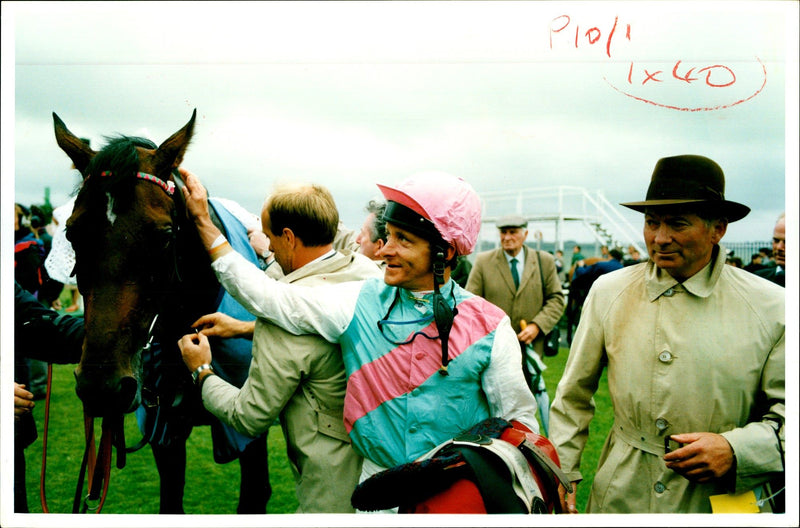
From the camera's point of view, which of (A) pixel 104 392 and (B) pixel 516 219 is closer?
(A) pixel 104 392

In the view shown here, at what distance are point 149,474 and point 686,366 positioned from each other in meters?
3.90

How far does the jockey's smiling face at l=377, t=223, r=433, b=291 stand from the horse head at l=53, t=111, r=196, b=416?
85cm

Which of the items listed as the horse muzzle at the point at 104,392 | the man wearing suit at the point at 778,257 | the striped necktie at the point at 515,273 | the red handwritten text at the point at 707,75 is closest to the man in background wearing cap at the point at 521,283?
the striped necktie at the point at 515,273

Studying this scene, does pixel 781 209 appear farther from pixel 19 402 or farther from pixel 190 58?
pixel 19 402

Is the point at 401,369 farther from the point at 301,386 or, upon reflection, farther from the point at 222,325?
the point at 222,325

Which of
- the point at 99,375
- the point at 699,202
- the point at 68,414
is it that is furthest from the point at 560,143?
the point at 68,414

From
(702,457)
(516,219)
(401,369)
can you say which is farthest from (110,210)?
(702,457)

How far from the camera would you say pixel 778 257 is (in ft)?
12.4

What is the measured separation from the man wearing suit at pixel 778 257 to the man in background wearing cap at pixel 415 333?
2087mm

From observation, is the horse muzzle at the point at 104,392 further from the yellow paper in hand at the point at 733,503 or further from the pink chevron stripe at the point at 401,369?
the yellow paper in hand at the point at 733,503

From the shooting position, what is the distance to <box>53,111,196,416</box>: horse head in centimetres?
214

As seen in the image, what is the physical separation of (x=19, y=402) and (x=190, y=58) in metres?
1.51

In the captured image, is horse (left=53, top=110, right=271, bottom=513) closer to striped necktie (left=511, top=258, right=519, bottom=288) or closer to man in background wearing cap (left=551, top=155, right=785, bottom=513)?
man in background wearing cap (left=551, top=155, right=785, bottom=513)

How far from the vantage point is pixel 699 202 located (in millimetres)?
2088
